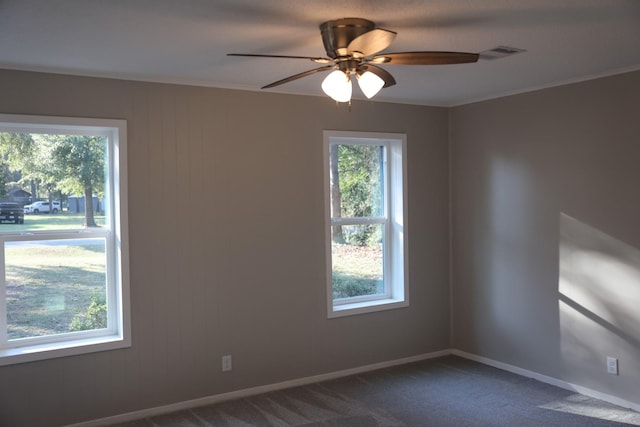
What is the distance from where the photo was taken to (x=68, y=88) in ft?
11.5

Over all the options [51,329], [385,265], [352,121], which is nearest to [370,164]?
[352,121]

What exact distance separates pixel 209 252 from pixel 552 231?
2613 mm

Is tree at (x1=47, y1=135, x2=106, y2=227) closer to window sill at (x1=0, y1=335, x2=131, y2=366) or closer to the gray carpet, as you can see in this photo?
window sill at (x1=0, y1=335, x2=131, y2=366)

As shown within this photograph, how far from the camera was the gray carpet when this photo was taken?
363 centimetres

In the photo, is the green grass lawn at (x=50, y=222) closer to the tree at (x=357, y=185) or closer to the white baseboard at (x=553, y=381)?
the tree at (x=357, y=185)

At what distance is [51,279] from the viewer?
3643mm

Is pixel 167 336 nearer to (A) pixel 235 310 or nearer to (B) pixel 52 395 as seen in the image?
(A) pixel 235 310

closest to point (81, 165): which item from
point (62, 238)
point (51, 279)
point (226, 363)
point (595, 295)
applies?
point (62, 238)

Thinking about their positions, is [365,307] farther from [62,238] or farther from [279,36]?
[279,36]

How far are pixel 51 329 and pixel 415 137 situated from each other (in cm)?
327

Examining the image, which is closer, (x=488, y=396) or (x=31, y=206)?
(x=31, y=206)

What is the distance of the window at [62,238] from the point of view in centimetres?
350

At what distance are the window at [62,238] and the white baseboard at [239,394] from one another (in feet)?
1.58

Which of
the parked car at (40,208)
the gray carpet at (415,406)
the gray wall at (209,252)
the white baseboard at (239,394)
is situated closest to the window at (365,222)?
the gray wall at (209,252)
